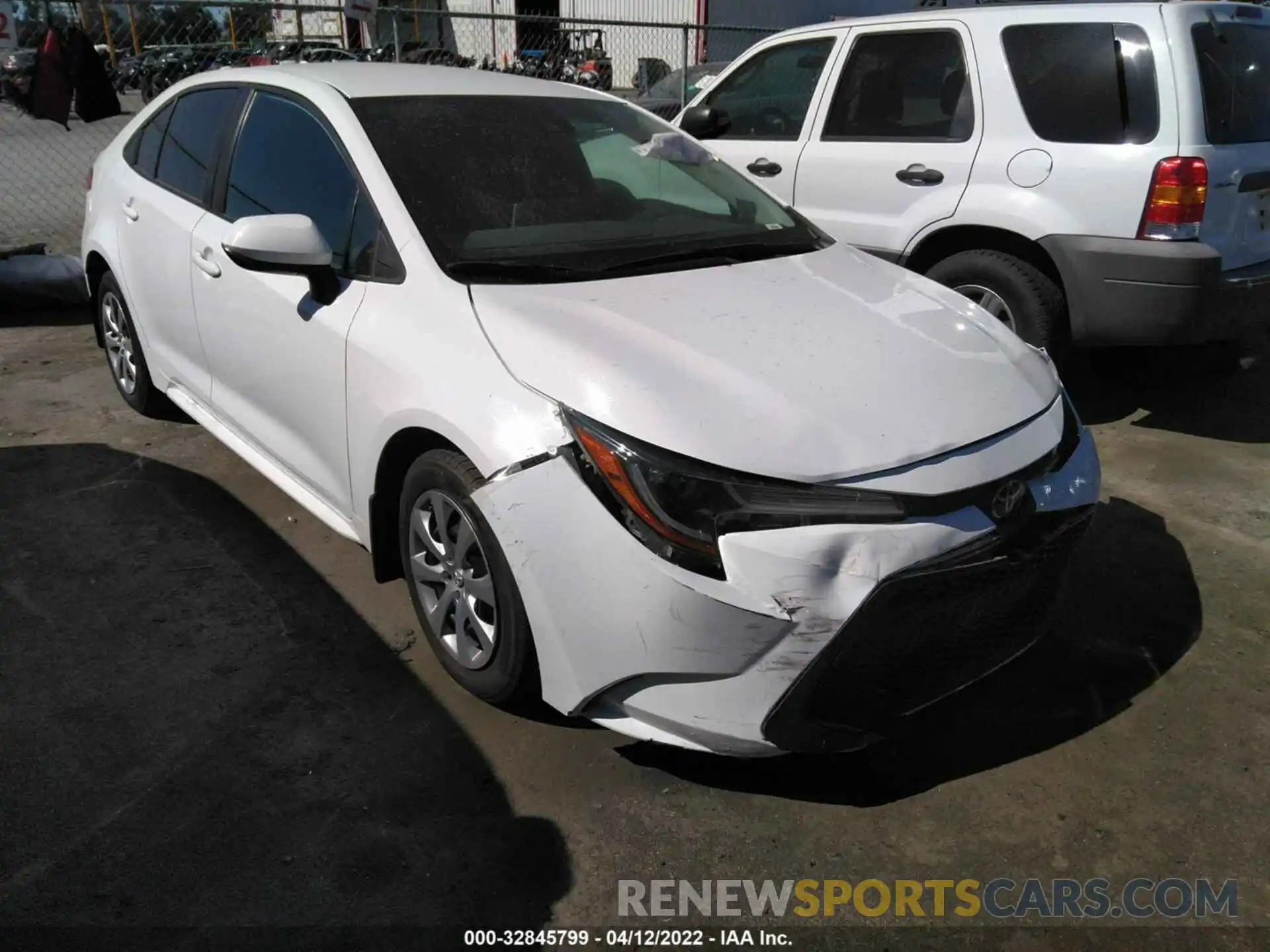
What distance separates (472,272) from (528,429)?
0.64 meters

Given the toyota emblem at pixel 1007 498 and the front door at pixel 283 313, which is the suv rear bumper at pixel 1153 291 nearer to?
the toyota emblem at pixel 1007 498

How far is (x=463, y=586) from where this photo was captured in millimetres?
2674

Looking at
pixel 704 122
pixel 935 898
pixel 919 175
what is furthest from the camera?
pixel 704 122

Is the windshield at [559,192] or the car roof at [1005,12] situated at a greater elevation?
the car roof at [1005,12]

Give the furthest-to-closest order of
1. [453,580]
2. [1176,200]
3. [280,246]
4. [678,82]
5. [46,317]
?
[678,82]
[46,317]
[1176,200]
[280,246]
[453,580]

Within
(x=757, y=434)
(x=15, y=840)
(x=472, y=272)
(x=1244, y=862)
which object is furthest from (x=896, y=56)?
(x=15, y=840)

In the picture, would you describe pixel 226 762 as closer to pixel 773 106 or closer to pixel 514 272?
pixel 514 272

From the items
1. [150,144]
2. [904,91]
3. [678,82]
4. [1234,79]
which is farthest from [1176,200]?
[678,82]

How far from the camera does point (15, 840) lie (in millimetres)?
2326

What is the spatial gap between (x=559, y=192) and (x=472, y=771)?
178cm

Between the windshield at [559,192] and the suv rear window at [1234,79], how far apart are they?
209 cm

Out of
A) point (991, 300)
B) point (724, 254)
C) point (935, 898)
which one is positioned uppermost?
point (724, 254)

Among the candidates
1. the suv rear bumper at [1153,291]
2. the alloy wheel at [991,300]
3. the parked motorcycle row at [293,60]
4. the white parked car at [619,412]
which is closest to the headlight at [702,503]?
the white parked car at [619,412]

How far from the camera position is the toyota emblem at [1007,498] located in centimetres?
235
